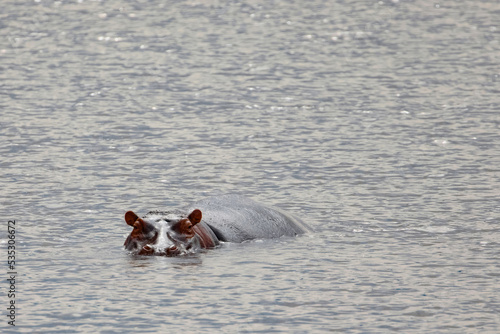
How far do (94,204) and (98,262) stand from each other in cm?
292

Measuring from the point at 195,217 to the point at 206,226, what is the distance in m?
0.63

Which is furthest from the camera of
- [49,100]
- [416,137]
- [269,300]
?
[49,100]

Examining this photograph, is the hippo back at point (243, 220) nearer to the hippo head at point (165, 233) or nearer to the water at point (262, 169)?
the water at point (262, 169)

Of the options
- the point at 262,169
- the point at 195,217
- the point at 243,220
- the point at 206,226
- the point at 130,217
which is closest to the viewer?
the point at 130,217

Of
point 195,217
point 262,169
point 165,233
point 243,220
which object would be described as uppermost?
point 195,217

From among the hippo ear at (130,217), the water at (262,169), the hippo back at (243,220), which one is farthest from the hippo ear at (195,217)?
the hippo back at (243,220)

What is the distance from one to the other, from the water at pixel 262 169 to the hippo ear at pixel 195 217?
366 mm

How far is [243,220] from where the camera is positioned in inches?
534

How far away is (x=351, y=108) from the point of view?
22.5 meters

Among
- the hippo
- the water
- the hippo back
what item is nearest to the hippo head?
the hippo

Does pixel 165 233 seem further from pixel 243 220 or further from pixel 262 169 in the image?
pixel 262 169

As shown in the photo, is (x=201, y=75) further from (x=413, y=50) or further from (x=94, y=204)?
(x=94, y=204)

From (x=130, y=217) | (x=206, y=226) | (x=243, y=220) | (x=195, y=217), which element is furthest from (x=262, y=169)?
(x=130, y=217)

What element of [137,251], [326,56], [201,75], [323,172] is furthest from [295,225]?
[326,56]
